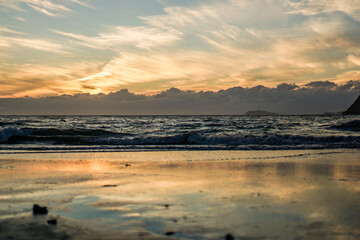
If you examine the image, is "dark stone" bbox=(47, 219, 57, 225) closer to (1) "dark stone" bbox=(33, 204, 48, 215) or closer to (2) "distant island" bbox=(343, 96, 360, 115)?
(1) "dark stone" bbox=(33, 204, 48, 215)

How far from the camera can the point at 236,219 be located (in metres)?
4.66

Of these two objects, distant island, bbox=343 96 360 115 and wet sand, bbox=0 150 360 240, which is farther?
distant island, bbox=343 96 360 115

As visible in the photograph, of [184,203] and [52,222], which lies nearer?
[52,222]

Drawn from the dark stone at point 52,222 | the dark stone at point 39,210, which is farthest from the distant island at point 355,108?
the dark stone at point 52,222

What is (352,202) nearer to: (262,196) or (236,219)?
(262,196)

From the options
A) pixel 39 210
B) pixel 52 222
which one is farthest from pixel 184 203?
pixel 39 210

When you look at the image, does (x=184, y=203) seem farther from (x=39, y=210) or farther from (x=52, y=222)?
(x=39, y=210)

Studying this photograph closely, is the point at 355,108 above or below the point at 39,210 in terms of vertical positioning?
above

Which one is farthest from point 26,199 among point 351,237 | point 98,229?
point 351,237

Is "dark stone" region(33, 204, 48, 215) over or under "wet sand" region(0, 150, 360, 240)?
over

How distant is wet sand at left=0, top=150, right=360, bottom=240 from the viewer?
4.22 meters

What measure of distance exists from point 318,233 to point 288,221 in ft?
1.67

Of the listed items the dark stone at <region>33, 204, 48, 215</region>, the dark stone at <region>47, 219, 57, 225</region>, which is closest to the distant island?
the dark stone at <region>33, 204, 48, 215</region>

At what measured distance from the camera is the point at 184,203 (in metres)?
5.59
